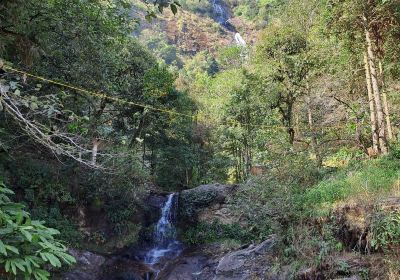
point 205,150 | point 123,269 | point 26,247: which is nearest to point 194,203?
point 123,269

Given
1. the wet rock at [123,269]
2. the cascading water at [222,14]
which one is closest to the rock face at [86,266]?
the wet rock at [123,269]

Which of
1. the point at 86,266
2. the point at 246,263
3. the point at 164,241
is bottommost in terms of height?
the point at 86,266

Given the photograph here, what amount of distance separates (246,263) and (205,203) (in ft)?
20.1

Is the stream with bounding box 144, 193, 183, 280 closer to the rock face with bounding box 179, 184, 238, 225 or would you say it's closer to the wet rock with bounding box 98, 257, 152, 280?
the wet rock with bounding box 98, 257, 152, 280

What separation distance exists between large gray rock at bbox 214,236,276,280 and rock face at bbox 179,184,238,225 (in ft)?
14.8

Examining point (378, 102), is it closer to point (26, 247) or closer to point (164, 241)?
point (164, 241)

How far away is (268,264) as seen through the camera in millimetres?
9797

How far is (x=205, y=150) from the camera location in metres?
22.2

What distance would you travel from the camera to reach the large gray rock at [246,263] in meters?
9.93

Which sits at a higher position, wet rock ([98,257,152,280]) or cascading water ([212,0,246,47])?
cascading water ([212,0,246,47])

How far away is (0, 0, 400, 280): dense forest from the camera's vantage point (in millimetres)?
7012

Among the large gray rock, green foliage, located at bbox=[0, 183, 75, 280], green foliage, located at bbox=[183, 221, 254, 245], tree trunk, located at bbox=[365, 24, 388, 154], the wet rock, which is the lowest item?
the wet rock

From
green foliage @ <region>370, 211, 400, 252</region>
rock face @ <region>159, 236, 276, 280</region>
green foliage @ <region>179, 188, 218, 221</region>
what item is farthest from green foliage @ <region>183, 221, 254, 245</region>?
green foliage @ <region>370, 211, 400, 252</region>

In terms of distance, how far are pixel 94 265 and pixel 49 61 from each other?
6.67m
